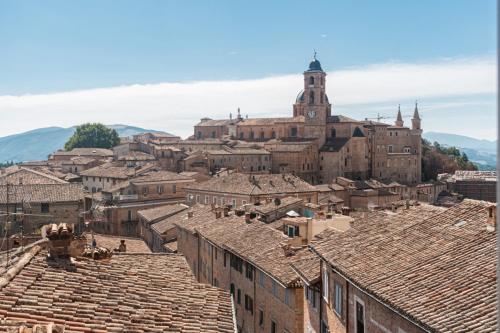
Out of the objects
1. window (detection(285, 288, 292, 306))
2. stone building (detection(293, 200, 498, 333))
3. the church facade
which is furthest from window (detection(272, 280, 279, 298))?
the church facade

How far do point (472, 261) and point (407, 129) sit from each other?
10188 cm

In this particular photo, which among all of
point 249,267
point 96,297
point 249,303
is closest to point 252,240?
point 249,267

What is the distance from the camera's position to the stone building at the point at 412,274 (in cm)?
970

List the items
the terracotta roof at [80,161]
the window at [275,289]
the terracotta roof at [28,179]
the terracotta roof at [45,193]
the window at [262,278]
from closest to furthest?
the window at [275,289] < the window at [262,278] < the terracotta roof at [45,193] < the terracotta roof at [28,179] < the terracotta roof at [80,161]

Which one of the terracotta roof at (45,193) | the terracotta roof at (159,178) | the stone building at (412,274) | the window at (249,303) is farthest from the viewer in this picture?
the terracotta roof at (159,178)

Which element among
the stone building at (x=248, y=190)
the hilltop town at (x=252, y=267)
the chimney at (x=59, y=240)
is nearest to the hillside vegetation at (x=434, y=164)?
the stone building at (x=248, y=190)

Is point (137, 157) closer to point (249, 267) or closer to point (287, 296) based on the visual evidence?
point (249, 267)

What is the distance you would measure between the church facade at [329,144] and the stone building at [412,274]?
74.4m

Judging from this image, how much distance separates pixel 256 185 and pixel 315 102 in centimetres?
4900

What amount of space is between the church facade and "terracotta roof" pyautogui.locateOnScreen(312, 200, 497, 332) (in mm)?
75272

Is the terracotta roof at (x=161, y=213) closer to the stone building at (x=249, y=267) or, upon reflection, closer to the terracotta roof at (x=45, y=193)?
the terracotta roof at (x=45, y=193)

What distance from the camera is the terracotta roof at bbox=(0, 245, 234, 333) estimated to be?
362 inches

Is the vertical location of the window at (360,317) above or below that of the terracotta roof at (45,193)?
below

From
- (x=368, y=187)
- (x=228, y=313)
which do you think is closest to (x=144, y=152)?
(x=368, y=187)
